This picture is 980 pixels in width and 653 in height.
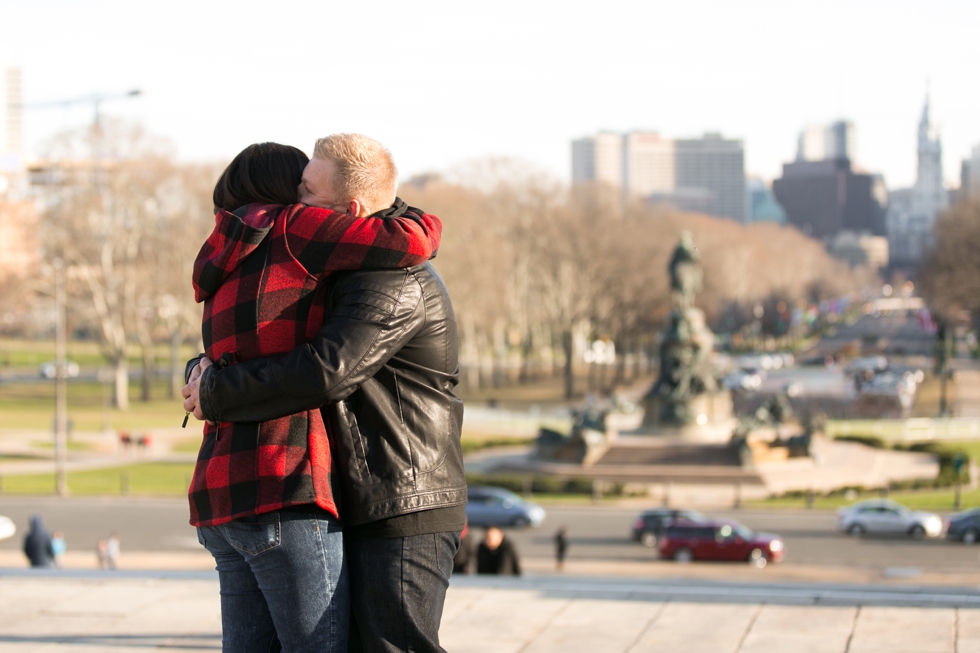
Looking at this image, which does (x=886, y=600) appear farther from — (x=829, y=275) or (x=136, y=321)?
(x=829, y=275)

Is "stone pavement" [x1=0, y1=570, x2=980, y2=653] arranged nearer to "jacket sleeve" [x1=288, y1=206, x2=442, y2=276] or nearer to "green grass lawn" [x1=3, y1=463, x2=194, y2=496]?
"jacket sleeve" [x1=288, y1=206, x2=442, y2=276]

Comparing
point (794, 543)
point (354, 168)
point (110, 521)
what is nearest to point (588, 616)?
point (354, 168)

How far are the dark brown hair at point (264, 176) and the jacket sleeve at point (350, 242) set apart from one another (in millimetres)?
212

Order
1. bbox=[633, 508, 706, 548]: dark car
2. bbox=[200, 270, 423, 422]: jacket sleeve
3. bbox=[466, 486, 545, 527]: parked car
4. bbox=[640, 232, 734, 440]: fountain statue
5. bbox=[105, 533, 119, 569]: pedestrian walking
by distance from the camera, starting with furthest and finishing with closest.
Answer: bbox=[640, 232, 734, 440]: fountain statue
bbox=[466, 486, 545, 527]: parked car
bbox=[633, 508, 706, 548]: dark car
bbox=[105, 533, 119, 569]: pedestrian walking
bbox=[200, 270, 423, 422]: jacket sleeve

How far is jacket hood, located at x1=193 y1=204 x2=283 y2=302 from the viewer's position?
3.38 meters

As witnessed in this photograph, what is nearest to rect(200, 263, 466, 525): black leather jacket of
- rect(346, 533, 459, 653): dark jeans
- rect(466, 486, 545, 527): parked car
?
rect(346, 533, 459, 653): dark jeans

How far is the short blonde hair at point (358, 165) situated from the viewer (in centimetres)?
342

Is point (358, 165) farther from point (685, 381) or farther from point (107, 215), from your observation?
point (107, 215)

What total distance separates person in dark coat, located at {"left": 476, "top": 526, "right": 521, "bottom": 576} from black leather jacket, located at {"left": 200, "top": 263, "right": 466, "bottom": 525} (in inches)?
269

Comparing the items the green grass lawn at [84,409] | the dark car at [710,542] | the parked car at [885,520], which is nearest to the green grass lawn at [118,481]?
the green grass lawn at [84,409]

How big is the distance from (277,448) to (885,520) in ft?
71.9

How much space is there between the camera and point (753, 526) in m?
25.3

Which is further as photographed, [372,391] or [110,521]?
[110,521]

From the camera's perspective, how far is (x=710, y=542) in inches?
861
